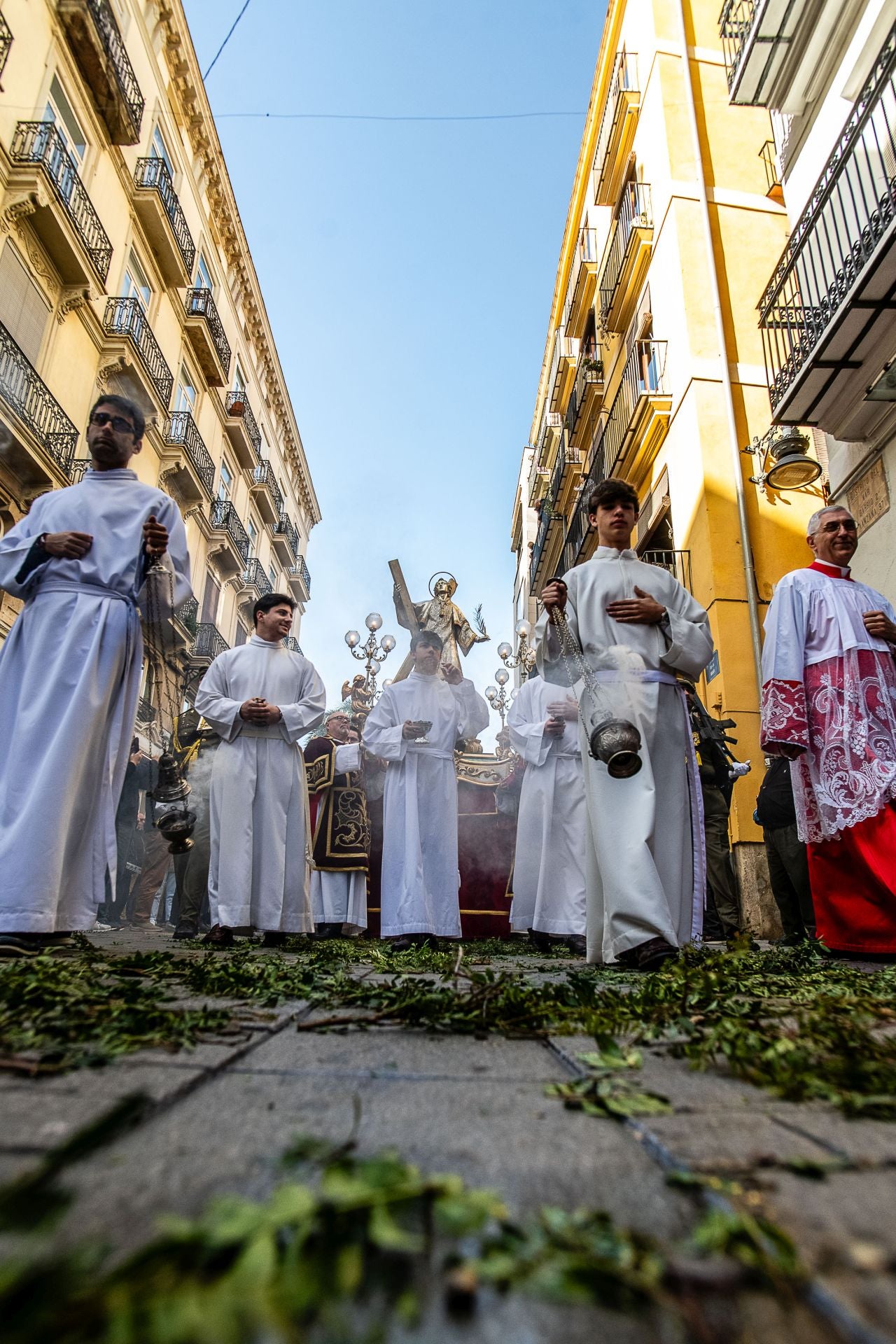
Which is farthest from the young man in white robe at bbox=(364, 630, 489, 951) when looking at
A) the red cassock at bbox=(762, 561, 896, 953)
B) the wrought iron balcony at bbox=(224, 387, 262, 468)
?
the wrought iron balcony at bbox=(224, 387, 262, 468)

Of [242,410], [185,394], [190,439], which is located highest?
[242,410]

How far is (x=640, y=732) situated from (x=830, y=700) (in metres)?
1.28

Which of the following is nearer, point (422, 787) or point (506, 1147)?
point (506, 1147)

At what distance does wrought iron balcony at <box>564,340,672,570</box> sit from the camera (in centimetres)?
1228

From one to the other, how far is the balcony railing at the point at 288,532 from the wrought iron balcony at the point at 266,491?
0.26m

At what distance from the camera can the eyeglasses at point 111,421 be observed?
3.87 meters

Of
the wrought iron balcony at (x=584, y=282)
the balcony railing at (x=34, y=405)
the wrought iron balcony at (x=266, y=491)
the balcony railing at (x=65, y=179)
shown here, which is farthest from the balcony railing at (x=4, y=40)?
the wrought iron balcony at (x=266, y=491)

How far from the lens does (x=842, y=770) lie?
392 centimetres

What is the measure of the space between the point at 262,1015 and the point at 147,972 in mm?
865

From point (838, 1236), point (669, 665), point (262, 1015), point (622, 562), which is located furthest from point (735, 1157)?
point (622, 562)

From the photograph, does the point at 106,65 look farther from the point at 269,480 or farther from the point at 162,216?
the point at 269,480

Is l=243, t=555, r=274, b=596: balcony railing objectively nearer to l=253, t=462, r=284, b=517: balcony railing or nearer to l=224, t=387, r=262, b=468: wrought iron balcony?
l=253, t=462, r=284, b=517: balcony railing

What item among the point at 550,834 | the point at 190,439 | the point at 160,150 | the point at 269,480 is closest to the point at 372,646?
the point at 550,834

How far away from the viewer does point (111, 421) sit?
12.7ft
